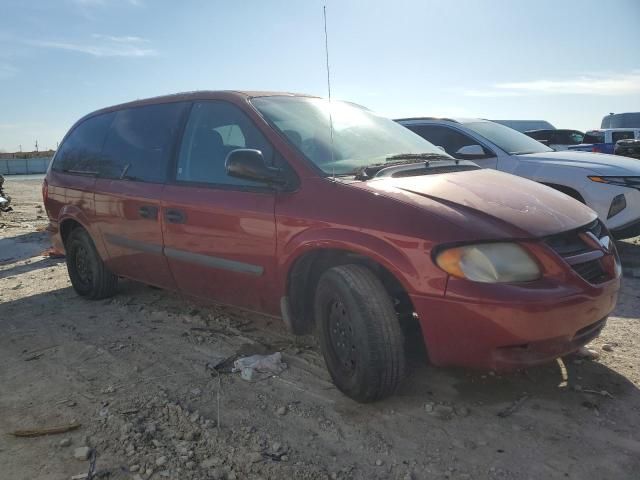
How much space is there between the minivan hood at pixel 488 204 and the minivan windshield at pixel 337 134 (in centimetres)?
38

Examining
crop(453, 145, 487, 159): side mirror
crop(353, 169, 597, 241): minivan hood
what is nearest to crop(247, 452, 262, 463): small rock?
crop(353, 169, 597, 241): minivan hood

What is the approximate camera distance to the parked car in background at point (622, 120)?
20.8 m

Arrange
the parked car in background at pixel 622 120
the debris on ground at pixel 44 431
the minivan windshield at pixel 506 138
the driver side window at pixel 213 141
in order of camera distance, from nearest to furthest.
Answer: the debris on ground at pixel 44 431 → the driver side window at pixel 213 141 → the minivan windshield at pixel 506 138 → the parked car in background at pixel 622 120

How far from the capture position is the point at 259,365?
3225 mm

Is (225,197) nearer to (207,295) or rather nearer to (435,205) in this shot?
(207,295)

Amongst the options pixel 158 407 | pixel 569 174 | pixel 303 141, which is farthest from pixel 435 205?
pixel 569 174

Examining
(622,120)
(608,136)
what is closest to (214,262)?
(608,136)

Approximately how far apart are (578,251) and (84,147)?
4.31 metres

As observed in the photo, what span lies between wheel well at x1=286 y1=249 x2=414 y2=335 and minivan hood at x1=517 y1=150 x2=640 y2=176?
3817 mm

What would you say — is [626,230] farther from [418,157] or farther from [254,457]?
[254,457]

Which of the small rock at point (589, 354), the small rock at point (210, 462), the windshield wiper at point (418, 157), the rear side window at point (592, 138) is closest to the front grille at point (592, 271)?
the small rock at point (589, 354)

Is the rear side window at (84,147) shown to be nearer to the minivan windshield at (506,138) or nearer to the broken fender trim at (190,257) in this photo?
the broken fender trim at (190,257)

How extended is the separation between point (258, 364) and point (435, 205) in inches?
59.9

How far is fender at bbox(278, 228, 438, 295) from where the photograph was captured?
8.09 ft
